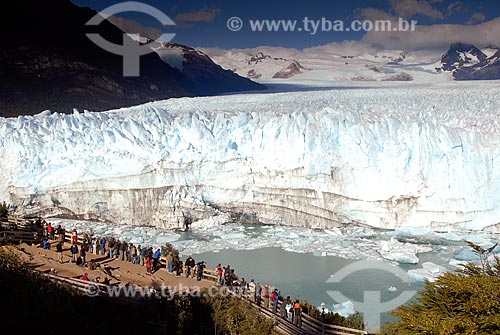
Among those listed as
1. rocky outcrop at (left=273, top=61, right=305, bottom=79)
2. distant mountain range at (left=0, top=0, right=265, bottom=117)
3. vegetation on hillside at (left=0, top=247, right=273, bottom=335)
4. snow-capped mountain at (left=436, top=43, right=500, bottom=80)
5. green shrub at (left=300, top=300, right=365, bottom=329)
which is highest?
snow-capped mountain at (left=436, top=43, right=500, bottom=80)

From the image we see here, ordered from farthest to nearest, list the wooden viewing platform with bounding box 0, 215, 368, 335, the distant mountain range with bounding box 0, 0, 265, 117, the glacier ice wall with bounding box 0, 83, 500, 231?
the distant mountain range with bounding box 0, 0, 265, 117 → the glacier ice wall with bounding box 0, 83, 500, 231 → the wooden viewing platform with bounding box 0, 215, 368, 335

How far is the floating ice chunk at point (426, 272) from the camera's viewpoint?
34.8 ft

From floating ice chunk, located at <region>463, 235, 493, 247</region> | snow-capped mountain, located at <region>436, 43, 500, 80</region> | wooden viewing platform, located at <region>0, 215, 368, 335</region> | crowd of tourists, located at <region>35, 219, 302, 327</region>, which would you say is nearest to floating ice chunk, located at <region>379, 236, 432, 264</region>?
floating ice chunk, located at <region>463, 235, 493, 247</region>

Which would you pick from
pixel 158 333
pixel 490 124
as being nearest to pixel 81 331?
pixel 158 333

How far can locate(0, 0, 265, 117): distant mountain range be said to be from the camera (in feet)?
105

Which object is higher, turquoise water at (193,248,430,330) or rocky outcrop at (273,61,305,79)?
rocky outcrop at (273,61,305,79)

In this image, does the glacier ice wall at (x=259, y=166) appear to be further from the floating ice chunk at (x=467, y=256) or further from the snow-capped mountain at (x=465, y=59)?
the snow-capped mountain at (x=465, y=59)

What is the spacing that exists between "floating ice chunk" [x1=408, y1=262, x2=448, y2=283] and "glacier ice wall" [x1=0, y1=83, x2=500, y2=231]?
8.73ft

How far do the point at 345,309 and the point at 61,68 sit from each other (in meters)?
32.4

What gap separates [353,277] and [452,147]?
17.1 ft

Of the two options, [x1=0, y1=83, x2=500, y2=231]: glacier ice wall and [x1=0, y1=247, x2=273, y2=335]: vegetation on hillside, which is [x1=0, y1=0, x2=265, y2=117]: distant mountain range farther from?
[x1=0, y1=247, x2=273, y2=335]: vegetation on hillside

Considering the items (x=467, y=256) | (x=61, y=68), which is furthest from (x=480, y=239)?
(x=61, y=68)

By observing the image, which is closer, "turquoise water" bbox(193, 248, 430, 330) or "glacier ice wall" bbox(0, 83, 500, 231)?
"turquoise water" bbox(193, 248, 430, 330)

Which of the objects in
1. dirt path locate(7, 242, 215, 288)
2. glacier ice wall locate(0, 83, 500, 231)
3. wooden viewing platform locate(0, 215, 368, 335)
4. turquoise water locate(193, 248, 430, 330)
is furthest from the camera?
glacier ice wall locate(0, 83, 500, 231)
